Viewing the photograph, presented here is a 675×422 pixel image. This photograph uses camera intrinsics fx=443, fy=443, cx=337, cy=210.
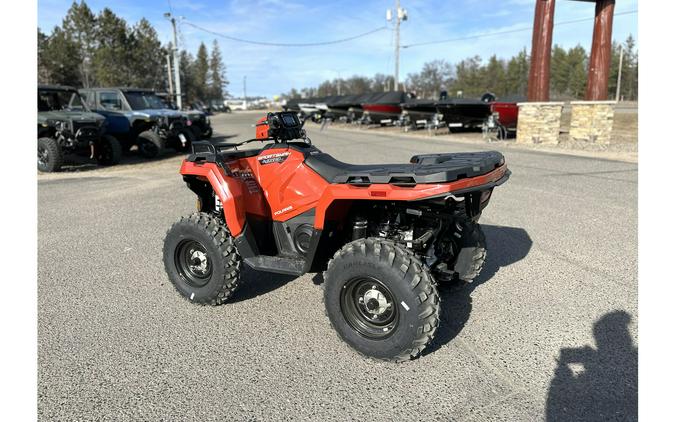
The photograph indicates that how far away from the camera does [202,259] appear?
3781mm

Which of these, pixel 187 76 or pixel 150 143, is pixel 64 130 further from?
pixel 187 76

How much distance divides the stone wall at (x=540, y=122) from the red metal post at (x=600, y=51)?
4.60 ft

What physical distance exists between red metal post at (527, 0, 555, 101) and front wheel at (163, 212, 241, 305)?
51.2 ft

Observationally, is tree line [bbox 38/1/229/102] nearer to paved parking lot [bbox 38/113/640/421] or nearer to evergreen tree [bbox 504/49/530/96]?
paved parking lot [bbox 38/113/640/421]

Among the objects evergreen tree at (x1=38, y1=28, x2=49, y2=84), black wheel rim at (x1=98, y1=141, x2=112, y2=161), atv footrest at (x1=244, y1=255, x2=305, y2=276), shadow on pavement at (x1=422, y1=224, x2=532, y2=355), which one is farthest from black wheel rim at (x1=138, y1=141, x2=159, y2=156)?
evergreen tree at (x1=38, y1=28, x2=49, y2=84)

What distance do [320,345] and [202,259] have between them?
4.38ft

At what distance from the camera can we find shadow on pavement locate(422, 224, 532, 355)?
10.7ft

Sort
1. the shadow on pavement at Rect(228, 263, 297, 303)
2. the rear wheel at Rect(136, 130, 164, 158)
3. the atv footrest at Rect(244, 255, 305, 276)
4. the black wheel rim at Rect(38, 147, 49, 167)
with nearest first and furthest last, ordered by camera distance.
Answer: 1. the atv footrest at Rect(244, 255, 305, 276)
2. the shadow on pavement at Rect(228, 263, 297, 303)
3. the black wheel rim at Rect(38, 147, 49, 167)
4. the rear wheel at Rect(136, 130, 164, 158)

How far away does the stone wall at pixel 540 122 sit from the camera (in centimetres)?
1576

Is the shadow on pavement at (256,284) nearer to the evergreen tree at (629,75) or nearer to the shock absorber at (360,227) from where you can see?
the shock absorber at (360,227)

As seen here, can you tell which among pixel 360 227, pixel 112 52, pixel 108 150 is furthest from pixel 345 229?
pixel 112 52

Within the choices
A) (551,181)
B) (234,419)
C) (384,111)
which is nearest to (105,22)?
(384,111)

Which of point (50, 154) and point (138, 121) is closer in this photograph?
point (50, 154)

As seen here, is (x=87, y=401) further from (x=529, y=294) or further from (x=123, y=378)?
(x=529, y=294)
